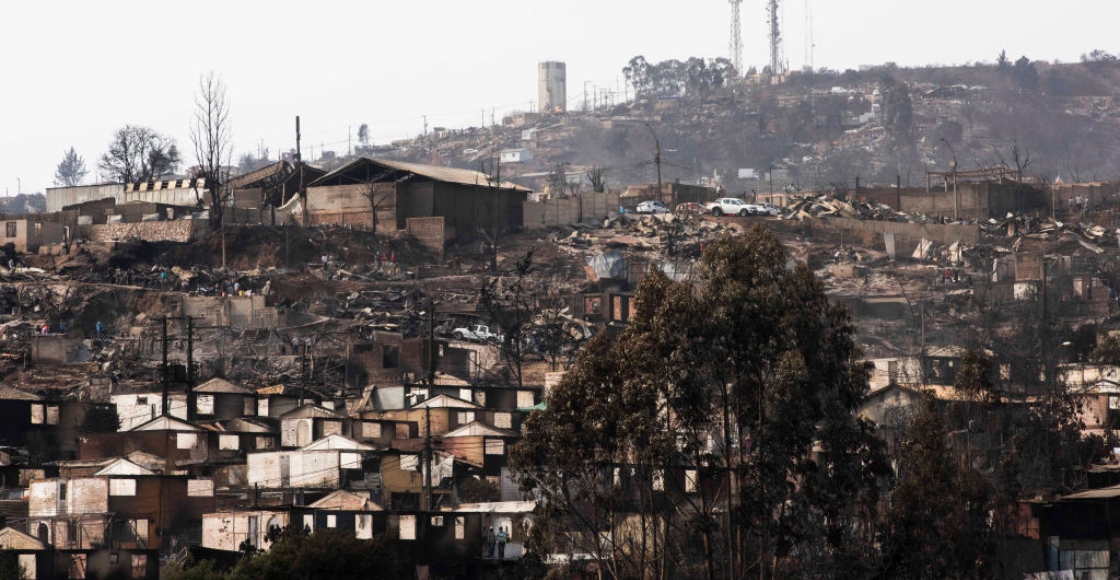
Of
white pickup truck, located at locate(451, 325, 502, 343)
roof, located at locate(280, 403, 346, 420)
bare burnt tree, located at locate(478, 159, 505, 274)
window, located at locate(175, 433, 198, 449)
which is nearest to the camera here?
window, located at locate(175, 433, 198, 449)

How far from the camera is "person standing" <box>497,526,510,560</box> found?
33.8 metres

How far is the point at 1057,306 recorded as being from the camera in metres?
56.5

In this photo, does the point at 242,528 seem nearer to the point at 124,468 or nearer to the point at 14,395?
the point at 124,468

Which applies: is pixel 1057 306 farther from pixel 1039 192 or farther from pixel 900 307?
pixel 1039 192

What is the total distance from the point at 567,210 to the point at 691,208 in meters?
5.93

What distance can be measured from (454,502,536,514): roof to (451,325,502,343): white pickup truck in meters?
16.1

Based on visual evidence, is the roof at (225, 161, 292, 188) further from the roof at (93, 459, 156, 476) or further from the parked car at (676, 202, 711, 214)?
the roof at (93, 459, 156, 476)

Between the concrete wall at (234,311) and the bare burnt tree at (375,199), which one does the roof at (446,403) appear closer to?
the concrete wall at (234,311)

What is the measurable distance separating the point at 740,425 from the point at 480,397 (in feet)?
77.0

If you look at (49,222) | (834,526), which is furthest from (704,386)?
(49,222)

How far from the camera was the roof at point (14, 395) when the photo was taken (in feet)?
146

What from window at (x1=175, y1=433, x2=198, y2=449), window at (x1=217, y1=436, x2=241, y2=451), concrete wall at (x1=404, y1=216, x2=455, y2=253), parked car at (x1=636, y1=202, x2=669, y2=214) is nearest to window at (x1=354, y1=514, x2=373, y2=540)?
window at (x1=175, y1=433, x2=198, y2=449)

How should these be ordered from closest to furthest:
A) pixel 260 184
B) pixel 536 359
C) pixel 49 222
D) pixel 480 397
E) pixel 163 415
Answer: pixel 163 415
pixel 480 397
pixel 536 359
pixel 49 222
pixel 260 184

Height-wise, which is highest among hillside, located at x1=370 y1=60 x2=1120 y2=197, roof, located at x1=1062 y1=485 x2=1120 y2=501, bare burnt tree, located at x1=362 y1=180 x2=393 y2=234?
hillside, located at x1=370 y1=60 x2=1120 y2=197
